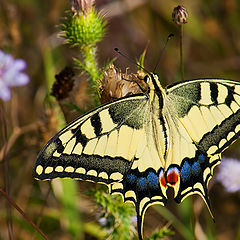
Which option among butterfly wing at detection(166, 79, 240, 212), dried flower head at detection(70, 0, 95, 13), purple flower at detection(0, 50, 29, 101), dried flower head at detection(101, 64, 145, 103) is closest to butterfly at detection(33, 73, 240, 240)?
butterfly wing at detection(166, 79, 240, 212)

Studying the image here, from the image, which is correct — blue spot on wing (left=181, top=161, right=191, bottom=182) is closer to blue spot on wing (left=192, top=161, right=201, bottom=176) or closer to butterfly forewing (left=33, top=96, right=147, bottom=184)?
blue spot on wing (left=192, top=161, right=201, bottom=176)

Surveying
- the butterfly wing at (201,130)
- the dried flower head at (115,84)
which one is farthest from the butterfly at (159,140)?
the dried flower head at (115,84)

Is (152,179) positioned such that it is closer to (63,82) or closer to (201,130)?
(201,130)

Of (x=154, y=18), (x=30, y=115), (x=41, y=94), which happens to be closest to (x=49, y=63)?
(x=41, y=94)

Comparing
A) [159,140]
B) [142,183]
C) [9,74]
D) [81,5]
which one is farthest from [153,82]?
[9,74]

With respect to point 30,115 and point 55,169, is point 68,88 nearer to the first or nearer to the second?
point 55,169
